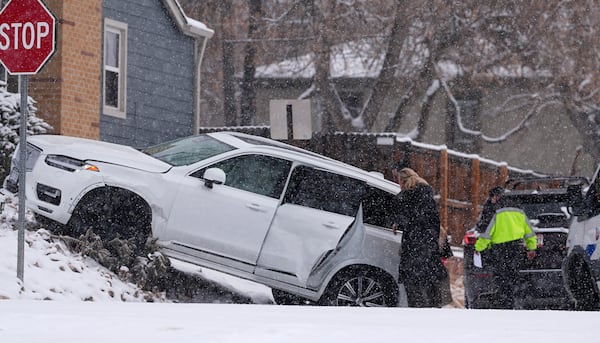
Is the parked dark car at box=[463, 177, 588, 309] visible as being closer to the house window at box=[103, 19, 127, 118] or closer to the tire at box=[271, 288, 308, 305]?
the tire at box=[271, 288, 308, 305]

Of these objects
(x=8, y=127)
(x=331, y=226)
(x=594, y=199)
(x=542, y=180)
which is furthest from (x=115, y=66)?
(x=594, y=199)

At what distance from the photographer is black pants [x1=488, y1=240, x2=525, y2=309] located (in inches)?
571

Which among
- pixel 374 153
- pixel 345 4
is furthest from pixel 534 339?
pixel 345 4

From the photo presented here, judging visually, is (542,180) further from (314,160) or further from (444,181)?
(444,181)

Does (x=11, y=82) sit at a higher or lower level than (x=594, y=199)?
higher

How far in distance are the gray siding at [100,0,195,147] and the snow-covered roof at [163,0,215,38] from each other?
148mm

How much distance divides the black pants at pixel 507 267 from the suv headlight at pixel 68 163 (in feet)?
14.9

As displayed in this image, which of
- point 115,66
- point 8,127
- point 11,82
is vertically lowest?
point 8,127

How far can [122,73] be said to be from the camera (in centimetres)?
2400

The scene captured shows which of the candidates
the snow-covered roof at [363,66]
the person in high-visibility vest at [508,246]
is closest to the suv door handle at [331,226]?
the person in high-visibility vest at [508,246]

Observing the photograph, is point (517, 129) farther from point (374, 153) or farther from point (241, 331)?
point (241, 331)

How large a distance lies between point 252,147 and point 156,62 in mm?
10242

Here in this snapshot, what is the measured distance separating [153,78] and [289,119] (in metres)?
5.87

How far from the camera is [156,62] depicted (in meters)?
25.0
